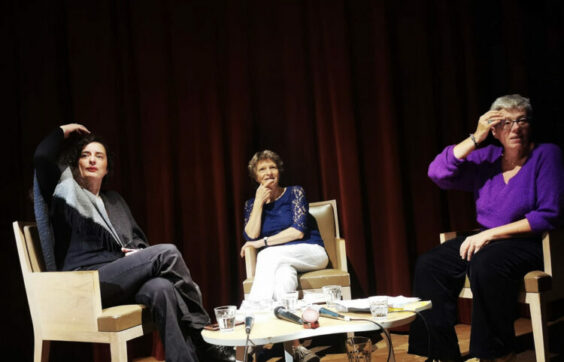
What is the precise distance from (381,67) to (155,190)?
1737 mm

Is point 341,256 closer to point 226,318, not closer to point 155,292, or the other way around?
point 155,292

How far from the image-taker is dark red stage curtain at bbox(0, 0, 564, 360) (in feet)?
10.6

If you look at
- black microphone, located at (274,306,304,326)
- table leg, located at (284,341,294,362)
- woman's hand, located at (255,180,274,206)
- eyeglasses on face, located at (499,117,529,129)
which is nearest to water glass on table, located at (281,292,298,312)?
black microphone, located at (274,306,304,326)

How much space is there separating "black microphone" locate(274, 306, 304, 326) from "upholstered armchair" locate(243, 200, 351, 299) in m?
0.94

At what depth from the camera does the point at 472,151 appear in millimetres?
2625

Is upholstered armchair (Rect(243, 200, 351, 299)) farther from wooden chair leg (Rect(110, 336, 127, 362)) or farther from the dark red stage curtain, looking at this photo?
wooden chair leg (Rect(110, 336, 127, 362))

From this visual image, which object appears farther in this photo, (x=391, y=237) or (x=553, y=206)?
(x=391, y=237)

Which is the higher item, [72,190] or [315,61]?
[315,61]

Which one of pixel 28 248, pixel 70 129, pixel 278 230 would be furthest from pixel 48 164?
pixel 278 230

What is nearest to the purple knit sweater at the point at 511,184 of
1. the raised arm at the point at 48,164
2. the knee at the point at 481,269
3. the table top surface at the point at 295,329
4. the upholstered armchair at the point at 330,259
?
the knee at the point at 481,269

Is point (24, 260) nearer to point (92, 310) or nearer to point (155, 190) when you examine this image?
point (92, 310)

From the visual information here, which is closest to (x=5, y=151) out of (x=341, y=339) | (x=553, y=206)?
(x=341, y=339)

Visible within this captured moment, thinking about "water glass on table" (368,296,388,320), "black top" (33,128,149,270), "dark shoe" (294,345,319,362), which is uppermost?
"black top" (33,128,149,270)

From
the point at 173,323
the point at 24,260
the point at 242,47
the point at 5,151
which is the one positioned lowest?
the point at 173,323
